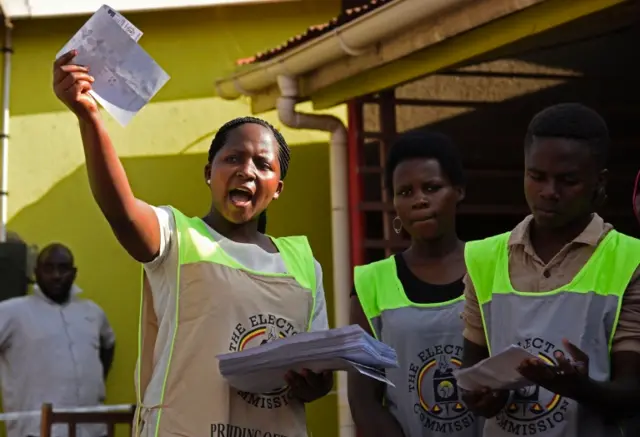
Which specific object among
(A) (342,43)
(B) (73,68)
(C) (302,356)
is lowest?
(C) (302,356)

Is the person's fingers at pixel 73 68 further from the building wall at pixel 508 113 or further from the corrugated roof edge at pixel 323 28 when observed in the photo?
the building wall at pixel 508 113

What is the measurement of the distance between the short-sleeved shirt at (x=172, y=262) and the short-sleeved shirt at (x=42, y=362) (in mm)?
4200

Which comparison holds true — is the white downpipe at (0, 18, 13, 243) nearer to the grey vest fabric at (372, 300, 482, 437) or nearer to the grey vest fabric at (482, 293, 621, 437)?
the grey vest fabric at (372, 300, 482, 437)

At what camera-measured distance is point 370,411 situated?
3.33 m

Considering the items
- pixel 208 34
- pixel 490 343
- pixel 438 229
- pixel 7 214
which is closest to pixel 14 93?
pixel 7 214

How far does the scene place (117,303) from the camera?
324 inches

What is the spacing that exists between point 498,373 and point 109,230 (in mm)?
5884

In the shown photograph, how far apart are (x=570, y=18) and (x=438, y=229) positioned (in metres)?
2.18

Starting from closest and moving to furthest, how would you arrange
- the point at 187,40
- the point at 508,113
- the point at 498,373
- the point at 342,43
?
the point at 498,373
the point at 342,43
the point at 508,113
the point at 187,40

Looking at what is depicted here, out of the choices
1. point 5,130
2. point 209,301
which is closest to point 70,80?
point 209,301

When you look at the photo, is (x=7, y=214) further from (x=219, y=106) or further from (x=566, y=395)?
(x=566, y=395)

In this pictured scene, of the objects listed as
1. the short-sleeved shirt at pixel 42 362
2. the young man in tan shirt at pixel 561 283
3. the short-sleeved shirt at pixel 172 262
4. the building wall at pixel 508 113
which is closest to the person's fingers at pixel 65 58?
the short-sleeved shirt at pixel 172 262

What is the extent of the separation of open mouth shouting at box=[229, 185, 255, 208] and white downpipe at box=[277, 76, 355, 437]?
4.24 metres

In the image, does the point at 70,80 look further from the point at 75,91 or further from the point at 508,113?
the point at 508,113
